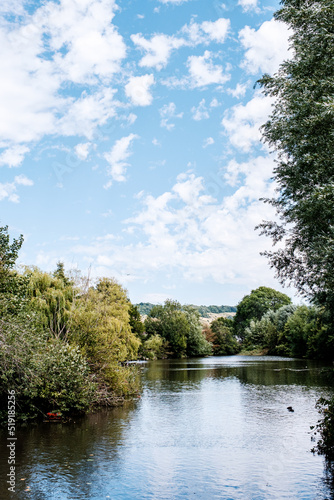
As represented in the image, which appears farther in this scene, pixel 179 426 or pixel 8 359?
pixel 179 426

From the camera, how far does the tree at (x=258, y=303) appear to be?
119m

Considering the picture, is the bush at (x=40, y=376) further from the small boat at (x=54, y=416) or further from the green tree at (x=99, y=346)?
the green tree at (x=99, y=346)

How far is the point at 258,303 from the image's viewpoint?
392ft

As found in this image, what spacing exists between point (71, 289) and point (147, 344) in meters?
53.1

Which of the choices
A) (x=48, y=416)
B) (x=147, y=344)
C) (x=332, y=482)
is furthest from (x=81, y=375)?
(x=147, y=344)

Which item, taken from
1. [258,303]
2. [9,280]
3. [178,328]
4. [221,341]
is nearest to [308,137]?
[9,280]

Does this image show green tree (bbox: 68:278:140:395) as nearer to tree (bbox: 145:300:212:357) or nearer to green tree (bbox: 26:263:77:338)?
green tree (bbox: 26:263:77:338)

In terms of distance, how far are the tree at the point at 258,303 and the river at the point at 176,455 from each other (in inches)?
3817

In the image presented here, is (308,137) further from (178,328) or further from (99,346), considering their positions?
(178,328)

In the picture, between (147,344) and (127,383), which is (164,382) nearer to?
(127,383)

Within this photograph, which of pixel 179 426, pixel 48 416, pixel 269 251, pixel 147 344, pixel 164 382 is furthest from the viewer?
pixel 147 344

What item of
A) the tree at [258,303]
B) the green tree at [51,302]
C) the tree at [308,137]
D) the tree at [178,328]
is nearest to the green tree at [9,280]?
the green tree at [51,302]

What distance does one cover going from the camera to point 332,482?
11047mm

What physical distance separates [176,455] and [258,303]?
108964 millimetres
